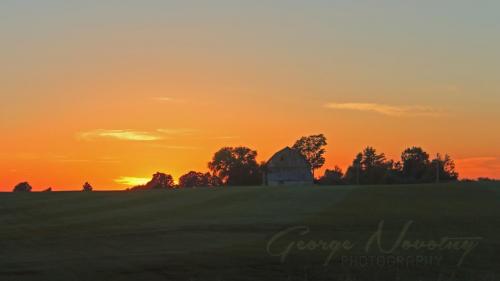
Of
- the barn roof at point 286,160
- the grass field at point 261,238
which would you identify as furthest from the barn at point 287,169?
the grass field at point 261,238

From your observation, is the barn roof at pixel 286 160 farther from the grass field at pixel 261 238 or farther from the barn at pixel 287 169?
the grass field at pixel 261 238

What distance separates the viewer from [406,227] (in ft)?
116

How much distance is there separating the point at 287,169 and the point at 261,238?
132 metres

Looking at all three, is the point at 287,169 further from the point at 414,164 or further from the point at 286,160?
the point at 414,164

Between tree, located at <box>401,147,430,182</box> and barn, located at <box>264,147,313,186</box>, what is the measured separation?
81.1ft

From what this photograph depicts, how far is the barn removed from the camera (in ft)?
529

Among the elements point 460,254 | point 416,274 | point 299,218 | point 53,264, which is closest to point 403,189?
point 299,218

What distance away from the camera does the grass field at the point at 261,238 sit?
77.4 ft

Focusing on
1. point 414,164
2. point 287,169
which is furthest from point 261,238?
point 414,164

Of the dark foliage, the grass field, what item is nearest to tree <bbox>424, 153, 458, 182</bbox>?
the dark foliage

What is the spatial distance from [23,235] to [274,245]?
14943 mm

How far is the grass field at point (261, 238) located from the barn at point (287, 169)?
338 ft

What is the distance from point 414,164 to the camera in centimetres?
18162

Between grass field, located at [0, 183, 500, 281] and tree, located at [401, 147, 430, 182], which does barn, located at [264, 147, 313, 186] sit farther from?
grass field, located at [0, 183, 500, 281]
